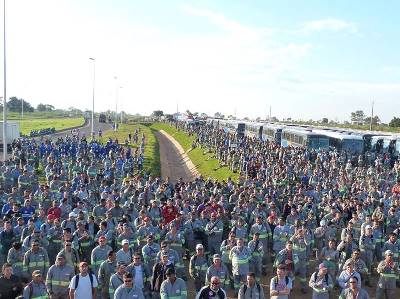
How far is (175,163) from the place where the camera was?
161 ft

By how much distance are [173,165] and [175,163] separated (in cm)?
151

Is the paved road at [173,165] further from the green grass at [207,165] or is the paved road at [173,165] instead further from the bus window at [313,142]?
the bus window at [313,142]

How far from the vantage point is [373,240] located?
1435cm

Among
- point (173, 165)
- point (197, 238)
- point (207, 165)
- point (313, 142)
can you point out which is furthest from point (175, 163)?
point (197, 238)

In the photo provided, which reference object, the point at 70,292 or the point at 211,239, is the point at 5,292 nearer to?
the point at 70,292

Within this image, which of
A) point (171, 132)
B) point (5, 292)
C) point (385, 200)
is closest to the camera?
point (5, 292)

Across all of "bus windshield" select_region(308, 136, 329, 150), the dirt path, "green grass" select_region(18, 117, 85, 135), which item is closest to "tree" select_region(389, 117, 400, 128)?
the dirt path

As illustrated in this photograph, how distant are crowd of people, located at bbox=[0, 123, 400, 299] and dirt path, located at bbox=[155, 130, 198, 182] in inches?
553

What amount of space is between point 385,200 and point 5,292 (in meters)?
15.7

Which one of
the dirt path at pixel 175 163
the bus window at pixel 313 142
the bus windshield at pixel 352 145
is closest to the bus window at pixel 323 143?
the bus window at pixel 313 142

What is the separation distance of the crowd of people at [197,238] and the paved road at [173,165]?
1376 cm

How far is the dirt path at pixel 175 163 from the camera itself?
40750mm

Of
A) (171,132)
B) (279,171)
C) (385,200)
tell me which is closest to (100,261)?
(385,200)

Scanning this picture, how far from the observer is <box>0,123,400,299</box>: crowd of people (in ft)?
33.3
